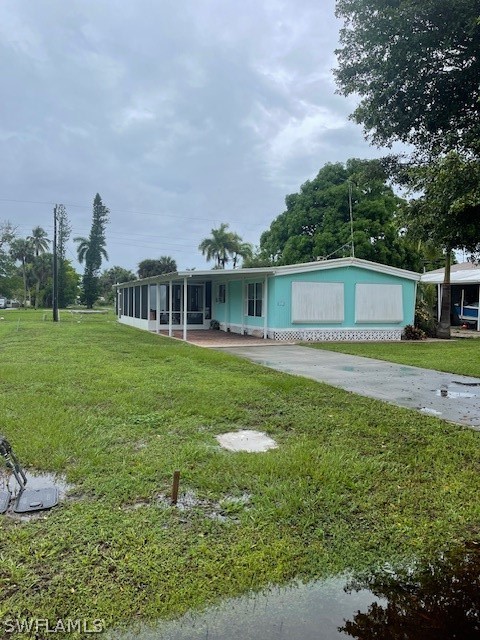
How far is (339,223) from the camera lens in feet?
95.7

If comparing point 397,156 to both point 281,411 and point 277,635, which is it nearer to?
point 281,411

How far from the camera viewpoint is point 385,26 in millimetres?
5566

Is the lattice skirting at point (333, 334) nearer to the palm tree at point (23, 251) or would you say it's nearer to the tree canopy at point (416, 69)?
the tree canopy at point (416, 69)

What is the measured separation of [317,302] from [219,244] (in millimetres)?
30862

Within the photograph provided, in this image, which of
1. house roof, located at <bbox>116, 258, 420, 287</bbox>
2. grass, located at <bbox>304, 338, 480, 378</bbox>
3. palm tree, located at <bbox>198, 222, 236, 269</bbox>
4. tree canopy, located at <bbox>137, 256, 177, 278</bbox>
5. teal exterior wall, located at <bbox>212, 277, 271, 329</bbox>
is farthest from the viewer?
tree canopy, located at <bbox>137, 256, 177, 278</bbox>

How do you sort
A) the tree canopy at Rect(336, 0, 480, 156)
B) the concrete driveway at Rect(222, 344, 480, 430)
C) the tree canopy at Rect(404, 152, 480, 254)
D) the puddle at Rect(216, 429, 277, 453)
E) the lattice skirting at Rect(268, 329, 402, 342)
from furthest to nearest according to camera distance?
the lattice skirting at Rect(268, 329, 402, 342)
the concrete driveway at Rect(222, 344, 480, 430)
the tree canopy at Rect(336, 0, 480, 156)
the puddle at Rect(216, 429, 277, 453)
the tree canopy at Rect(404, 152, 480, 254)

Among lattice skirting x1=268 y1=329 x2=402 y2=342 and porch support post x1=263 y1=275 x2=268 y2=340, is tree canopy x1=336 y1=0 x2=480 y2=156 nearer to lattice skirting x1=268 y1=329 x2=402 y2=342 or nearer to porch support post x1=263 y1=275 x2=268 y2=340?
porch support post x1=263 y1=275 x2=268 y2=340

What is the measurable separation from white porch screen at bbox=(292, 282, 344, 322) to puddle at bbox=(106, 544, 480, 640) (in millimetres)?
14765

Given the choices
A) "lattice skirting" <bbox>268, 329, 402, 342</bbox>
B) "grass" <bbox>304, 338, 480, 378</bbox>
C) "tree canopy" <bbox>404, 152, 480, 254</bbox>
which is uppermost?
"tree canopy" <bbox>404, 152, 480, 254</bbox>

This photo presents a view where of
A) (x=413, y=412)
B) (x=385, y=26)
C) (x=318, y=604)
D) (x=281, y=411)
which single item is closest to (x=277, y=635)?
(x=318, y=604)

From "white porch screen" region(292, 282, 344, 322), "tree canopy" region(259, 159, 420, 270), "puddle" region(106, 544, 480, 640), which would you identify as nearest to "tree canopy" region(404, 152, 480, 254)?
"puddle" region(106, 544, 480, 640)

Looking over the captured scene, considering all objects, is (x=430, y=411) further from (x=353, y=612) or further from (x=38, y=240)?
(x=38, y=240)

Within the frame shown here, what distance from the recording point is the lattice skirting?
1745 cm

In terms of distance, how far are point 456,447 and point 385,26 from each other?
16.1 feet
